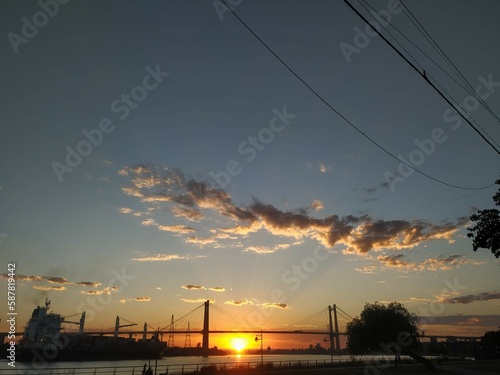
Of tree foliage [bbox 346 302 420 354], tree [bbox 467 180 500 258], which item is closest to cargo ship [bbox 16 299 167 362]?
tree foliage [bbox 346 302 420 354]

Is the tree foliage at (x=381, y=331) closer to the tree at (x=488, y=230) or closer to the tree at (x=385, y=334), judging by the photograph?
the tree at (x=385, y=334)

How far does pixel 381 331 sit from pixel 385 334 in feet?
Result: 1.90

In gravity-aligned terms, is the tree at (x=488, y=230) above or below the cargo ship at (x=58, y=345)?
above

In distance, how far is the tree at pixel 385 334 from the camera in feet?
140

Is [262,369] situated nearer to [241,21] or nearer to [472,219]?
[472,219]

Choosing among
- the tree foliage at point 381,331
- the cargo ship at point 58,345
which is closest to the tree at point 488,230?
the tree foliage at point 381,331

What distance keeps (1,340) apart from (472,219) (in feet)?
559

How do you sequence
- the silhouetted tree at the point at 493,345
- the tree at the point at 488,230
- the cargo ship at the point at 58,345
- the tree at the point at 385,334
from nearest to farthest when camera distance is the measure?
the tree at the point at 488,230
the tree at the point at 385,334
the silhouetted tree at the point at 493,345
the cargo ship at the point at 58,345

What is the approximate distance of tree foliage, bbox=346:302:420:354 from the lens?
140ft

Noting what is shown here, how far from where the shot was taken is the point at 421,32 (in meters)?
10.9

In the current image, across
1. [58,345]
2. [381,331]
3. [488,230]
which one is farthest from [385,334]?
[58,345]

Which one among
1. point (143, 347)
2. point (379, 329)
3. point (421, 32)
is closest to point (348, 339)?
point (379, 329)

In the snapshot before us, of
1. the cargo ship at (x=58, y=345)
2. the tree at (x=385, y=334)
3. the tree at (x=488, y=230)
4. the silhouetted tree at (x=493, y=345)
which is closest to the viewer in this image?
the tree at (x=488, y=230)

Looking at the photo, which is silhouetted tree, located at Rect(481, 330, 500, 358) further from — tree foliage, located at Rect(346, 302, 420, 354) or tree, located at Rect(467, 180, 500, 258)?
tree, located at Rect(467, 180, 500, 258)
